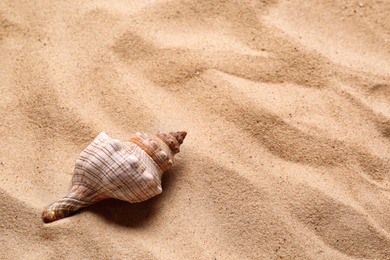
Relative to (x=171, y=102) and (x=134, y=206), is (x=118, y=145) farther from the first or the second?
(x=171, y=102)

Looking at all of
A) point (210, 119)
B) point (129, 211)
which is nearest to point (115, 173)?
point (129, 211)

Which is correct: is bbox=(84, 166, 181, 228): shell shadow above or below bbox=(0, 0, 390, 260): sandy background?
below

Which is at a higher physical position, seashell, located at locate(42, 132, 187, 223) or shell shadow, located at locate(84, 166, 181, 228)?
seashell, located at locate(42, 132, 187, 223)

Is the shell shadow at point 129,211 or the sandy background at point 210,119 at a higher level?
the sandy background at point 210,119

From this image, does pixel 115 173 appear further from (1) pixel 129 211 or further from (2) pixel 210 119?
(2) pixel 210 119
